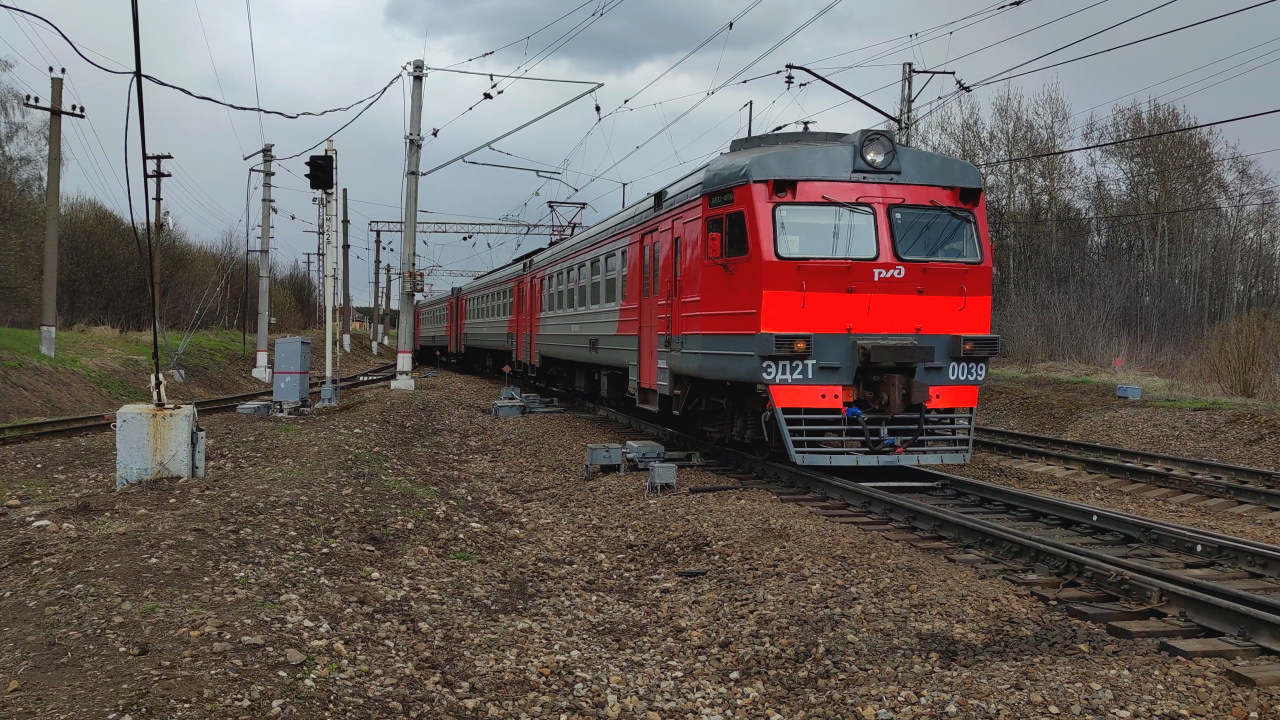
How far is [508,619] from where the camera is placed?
5285 mm

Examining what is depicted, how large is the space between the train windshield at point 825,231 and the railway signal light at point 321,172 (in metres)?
9.77

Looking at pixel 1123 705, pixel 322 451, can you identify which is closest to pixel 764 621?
pixel 1123 705

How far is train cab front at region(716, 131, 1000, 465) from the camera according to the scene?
27.1ft

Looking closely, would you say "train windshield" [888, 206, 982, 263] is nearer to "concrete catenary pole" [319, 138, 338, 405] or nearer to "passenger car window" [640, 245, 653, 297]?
"passenger car window" [640, 245, 653, 297]

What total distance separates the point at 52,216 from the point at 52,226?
302 mm

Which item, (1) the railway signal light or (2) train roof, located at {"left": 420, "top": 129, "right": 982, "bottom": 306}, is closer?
(2) train roof, located at {"left": 420, "top": 129, "right": 982, "bottom": 306}

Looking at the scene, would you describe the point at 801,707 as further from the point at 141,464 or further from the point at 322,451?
the point at 322,451

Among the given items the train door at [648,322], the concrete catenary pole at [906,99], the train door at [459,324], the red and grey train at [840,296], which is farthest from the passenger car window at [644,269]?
the train door at [459,324]

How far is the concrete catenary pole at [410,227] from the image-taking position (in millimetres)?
20219

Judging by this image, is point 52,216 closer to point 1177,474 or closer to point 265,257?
point 265,257

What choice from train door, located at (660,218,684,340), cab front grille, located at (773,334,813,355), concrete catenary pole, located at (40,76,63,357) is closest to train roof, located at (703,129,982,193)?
train door, located at (660,218,684,340)

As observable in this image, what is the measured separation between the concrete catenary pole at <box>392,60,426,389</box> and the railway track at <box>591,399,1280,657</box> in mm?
12967

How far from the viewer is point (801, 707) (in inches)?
159

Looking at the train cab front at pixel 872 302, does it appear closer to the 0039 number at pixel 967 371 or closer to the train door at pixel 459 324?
the 0039 number at pixel 967 371
